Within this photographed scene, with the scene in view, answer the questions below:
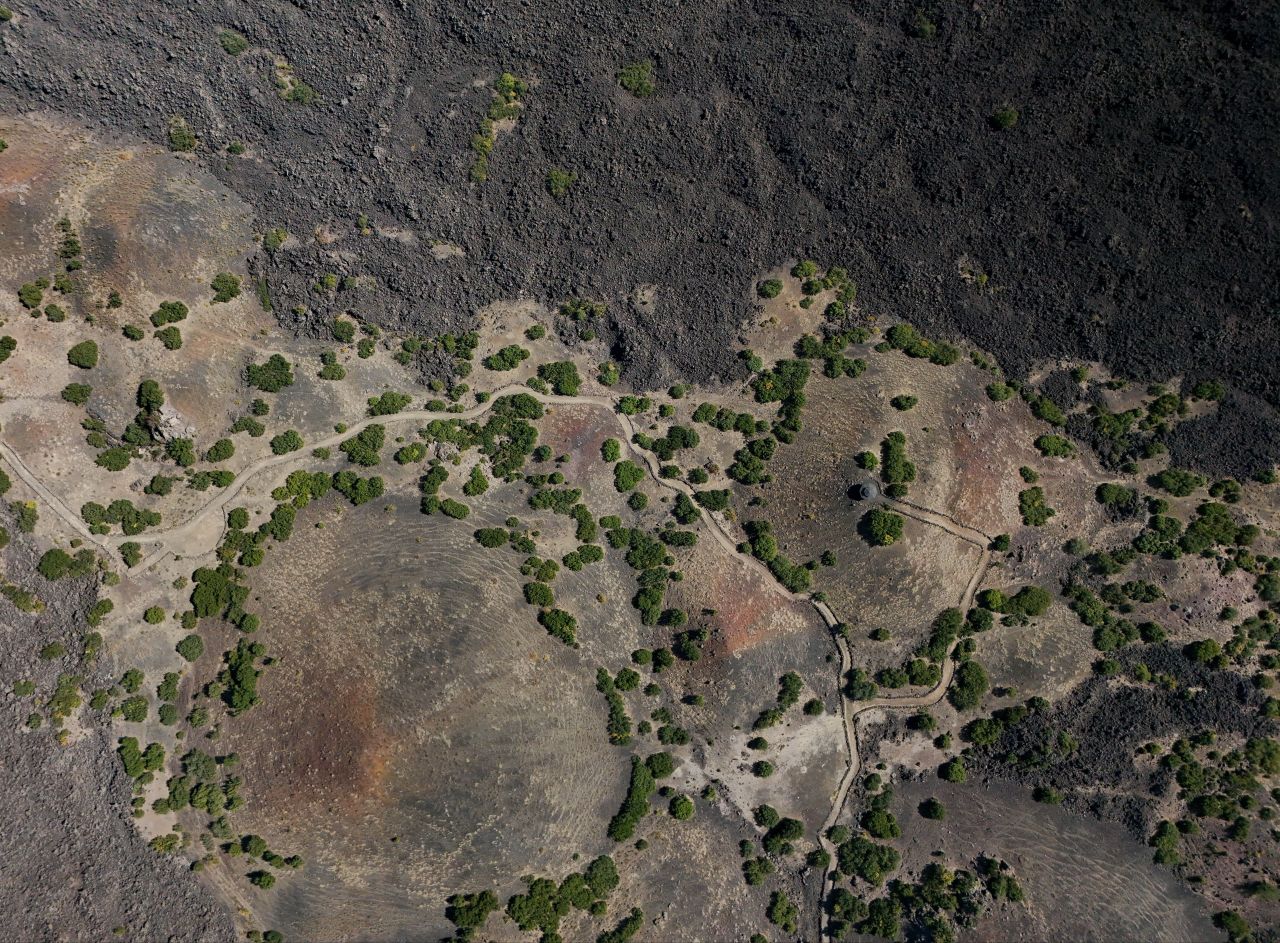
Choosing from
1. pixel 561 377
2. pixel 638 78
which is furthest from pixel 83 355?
pixel 638 78

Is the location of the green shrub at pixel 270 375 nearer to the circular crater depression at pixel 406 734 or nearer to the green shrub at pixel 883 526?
the circular crater depression at pixel 406 734

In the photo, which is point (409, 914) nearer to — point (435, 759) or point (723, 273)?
point (435, 759)

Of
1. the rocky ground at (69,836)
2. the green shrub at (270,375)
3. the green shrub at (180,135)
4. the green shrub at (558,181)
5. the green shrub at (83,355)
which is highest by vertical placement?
the green shrub at (558,181)

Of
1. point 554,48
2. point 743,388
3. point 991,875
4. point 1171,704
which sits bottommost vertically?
point 991,875

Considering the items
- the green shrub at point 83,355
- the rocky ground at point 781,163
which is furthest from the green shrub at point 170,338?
the rocky ground at point 781,163

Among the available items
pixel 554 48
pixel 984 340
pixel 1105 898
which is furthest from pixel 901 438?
pixel 554 48
